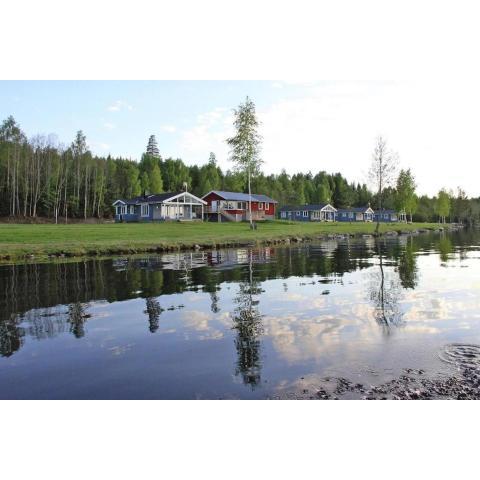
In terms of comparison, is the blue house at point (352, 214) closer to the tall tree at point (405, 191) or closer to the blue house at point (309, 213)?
the blue house at point (309, 213)

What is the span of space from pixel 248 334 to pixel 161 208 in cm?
6332

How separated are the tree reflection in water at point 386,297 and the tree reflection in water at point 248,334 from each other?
3.27 m

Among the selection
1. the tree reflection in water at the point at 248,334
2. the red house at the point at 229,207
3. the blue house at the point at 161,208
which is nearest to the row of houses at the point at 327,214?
the red house at the point at 229,207

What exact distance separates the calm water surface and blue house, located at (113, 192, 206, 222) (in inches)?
2019

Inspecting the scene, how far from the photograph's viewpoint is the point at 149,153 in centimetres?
15400

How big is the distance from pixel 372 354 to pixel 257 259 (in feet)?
62.4

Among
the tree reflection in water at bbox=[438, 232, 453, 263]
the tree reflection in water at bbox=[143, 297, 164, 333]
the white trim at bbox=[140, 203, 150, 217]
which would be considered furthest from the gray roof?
the tree reflection in water at bbox=[143, 297, 164, 333]

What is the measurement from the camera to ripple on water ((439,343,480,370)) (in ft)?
27.3

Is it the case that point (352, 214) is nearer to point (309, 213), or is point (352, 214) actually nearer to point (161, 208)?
point (309, 213)

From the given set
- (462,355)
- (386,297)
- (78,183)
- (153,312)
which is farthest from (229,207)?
(462,355)

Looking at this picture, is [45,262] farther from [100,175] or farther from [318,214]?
[318,214]

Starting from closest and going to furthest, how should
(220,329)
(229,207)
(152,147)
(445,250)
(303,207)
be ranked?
(220,329)
(445,250)
(229,207)
(303,207)
(152,147)

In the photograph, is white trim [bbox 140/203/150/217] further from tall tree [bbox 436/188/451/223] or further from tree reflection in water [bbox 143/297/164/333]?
tall tree [bbox 436/188/451/223]

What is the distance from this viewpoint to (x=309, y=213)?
11162 centimetres
